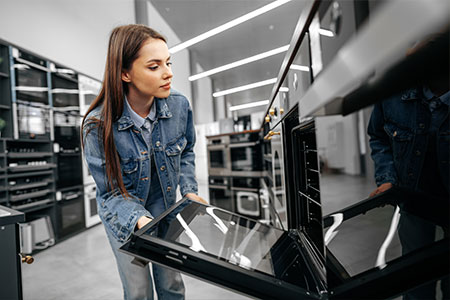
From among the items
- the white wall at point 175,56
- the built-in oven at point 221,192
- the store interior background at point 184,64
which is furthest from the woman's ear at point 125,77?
the white wall at point 175,56

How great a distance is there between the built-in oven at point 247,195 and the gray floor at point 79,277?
1.64 m

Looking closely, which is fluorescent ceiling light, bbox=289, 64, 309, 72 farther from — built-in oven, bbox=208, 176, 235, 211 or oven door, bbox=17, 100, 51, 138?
built-in oven, bbox=208, 176, 235, 211

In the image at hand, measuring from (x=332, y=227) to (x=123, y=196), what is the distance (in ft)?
2.38

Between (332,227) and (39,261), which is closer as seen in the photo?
(332,227)

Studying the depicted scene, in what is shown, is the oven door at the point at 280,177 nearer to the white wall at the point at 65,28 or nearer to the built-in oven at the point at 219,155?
the built-in oven at the point at 219,155

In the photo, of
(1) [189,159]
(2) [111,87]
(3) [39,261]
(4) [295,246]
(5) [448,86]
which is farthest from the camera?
(3) [39,261]

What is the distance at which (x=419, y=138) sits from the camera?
0.48 metres

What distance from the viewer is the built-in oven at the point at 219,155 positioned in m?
4.05

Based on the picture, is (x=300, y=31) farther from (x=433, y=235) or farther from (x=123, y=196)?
(x=123, y=196)

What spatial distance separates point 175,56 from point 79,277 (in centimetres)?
507

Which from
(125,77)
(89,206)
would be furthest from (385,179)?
(89,206)

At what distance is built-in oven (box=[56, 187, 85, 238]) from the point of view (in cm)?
332

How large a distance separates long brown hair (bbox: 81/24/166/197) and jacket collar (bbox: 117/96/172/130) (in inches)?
1.4

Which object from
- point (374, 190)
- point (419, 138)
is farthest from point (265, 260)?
point (419, 138)
